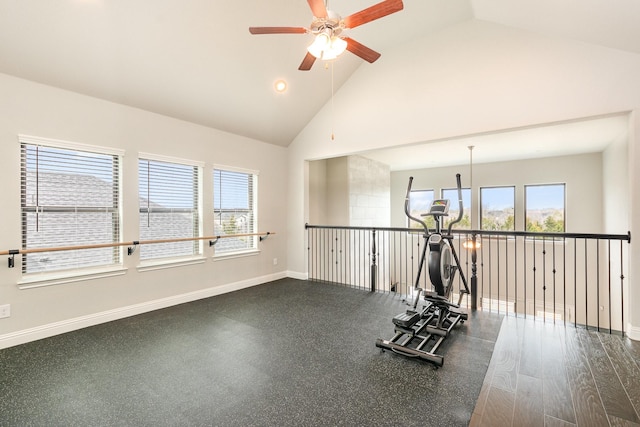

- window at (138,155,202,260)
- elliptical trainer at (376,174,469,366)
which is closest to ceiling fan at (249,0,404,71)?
elliptical trainer at (376,174,469,366)

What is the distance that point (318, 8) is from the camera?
6.88ft

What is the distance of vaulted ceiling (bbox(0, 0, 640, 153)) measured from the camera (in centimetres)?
265

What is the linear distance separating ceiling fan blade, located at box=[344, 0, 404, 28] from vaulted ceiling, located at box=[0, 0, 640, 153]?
5.42ft

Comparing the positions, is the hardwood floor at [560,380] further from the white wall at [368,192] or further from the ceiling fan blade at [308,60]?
the white wall at [368,192]

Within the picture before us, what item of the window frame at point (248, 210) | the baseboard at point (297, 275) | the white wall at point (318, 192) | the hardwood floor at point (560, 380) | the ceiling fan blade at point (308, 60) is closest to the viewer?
the hardwood floor at point (560, 380)

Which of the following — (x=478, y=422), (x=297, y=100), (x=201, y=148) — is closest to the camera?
(x=478, y=422)

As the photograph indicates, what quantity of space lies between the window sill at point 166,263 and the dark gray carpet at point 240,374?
623 millimetres

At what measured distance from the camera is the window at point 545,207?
23.6ft

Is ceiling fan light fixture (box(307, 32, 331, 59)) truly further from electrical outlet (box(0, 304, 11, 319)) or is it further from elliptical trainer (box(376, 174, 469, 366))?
electrical outlet (box(0, 304, 11, 319))

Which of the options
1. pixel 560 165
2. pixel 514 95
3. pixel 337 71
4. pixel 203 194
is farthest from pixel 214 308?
pixel 560 165

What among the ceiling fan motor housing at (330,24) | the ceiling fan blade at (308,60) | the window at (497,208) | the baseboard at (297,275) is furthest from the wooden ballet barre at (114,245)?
the window at (497,208)

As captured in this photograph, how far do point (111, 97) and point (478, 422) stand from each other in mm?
4789

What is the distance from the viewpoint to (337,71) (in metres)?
4.71

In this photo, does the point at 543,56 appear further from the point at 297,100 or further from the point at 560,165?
the point at 560,165
